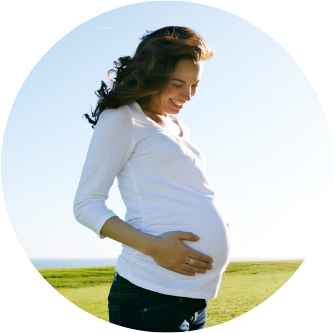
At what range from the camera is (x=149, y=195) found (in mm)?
1163

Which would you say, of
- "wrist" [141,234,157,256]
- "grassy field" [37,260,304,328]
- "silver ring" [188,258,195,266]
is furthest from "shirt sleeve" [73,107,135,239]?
"grassy field" [37,260,304,328]

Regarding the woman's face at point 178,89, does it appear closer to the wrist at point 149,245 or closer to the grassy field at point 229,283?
the wrist at point 149,245

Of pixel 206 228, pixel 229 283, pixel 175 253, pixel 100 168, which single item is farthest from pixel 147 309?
pixel 229 283

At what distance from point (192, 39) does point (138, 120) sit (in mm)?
464

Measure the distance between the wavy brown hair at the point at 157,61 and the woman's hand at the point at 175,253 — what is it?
0.56 meters

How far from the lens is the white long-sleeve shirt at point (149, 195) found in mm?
1128

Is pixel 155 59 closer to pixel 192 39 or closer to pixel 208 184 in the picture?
pixel 192 39

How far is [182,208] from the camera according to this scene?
117cm

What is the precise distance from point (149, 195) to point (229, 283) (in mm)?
1838

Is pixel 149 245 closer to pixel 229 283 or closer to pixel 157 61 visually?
pixel 157 61

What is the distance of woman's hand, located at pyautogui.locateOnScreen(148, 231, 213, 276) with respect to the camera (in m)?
1.10

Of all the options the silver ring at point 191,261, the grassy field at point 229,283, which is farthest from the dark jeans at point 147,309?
the grassy field at point 229,283

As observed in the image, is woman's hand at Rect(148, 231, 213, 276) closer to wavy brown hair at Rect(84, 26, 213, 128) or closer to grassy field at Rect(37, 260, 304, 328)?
wavy brown hair at Rect(84, 26, 213, 128)

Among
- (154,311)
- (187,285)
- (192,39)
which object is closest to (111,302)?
(154,311)
